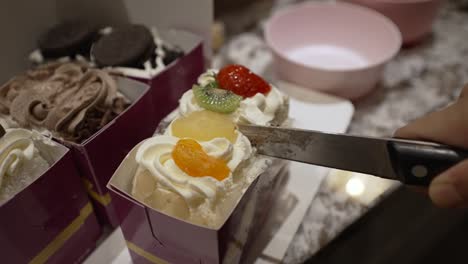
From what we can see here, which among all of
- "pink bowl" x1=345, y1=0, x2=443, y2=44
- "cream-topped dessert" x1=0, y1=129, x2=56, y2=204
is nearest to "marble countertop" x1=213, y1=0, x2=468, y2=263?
"pink bowl" x1=345, y1=0, x2=443, y2=44

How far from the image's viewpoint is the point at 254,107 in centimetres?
63

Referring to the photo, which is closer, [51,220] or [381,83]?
[51,220]

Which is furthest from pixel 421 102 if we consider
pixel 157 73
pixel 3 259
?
pixel 3 259

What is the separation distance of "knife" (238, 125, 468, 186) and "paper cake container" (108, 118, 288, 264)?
49 millimetres

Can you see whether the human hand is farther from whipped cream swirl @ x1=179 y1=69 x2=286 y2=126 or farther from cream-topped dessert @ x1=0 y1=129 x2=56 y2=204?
cream-topped dessert @ x1=0 y1=129 x2=56 y2=204

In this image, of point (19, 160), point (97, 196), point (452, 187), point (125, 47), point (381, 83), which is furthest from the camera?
point (381, 83)

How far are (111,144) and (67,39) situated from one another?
0.96 feet

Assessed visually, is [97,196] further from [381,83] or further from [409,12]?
[409,12]

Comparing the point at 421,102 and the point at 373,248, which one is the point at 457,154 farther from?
the point at 373,248

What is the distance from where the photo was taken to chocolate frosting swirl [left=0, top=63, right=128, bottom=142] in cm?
62

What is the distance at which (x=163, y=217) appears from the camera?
0.49 metres

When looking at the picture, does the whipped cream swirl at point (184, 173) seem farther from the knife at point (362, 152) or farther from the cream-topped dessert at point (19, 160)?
the cream-topped dessert at point (19, 160)

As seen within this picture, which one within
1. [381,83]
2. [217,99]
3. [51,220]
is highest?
[217,99]

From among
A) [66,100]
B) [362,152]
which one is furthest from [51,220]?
[362,152]
